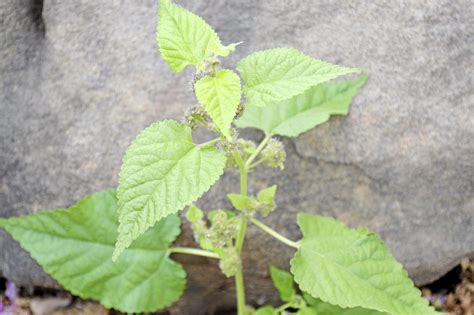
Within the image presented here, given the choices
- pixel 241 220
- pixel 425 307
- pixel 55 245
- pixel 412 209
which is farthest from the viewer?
pixel 412 209

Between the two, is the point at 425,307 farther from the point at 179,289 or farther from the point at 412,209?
the point at 179,289

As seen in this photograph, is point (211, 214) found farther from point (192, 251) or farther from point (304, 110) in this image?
point (304, 110)

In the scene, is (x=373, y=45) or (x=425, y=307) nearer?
(x=425, y=307)

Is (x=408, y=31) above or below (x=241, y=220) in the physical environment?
above

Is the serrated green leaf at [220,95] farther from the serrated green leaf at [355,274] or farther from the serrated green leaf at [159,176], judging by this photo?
the serrated green leaf at [355,274]

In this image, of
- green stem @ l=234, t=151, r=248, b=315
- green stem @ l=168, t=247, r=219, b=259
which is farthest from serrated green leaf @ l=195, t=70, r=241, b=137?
green stem @ l=168, t=247, r=219, b=259

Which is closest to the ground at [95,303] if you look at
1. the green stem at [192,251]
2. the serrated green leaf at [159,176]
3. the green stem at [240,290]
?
the green stem at [192,251]

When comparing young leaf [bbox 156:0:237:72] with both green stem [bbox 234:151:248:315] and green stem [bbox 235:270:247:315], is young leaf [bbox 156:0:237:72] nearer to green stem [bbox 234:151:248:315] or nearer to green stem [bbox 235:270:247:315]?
green stem [bbox 234:151:248:315]

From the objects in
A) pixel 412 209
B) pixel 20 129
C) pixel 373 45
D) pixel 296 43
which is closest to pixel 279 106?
pixel 296 43
